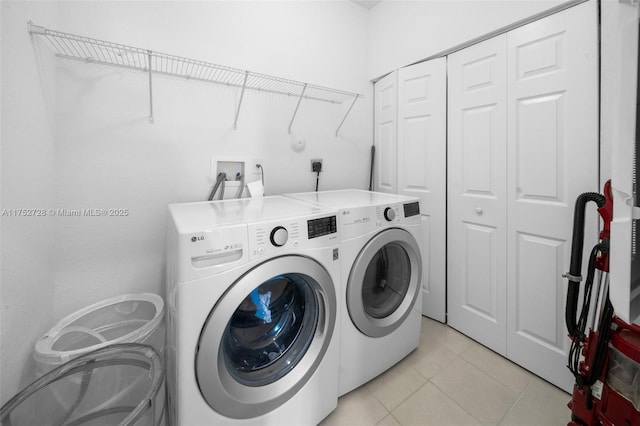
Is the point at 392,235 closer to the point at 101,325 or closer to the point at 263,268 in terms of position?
the point at 263,268

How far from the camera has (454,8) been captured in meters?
1.64

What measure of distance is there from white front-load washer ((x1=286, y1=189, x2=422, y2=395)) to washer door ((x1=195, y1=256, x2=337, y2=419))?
16cm

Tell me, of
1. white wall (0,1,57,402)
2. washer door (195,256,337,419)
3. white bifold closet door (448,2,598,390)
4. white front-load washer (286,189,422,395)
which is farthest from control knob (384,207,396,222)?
white wall (0,1,57,402)

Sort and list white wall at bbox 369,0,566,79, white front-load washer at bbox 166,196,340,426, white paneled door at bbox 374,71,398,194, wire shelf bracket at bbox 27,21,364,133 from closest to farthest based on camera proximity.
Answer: white front-load washer at bbox 166,196,340,426 < wire shelf bracket at bbox 27,21,364,133 < white wall at bbox 369,0,566,79 < white paneled door at bbox 374,71,398,194

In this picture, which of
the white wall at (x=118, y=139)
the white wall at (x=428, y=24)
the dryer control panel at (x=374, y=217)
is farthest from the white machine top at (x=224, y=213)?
the white wall at (x=428, y=24)

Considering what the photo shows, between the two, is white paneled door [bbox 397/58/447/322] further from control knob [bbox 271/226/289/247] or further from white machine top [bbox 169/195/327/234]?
control knob [bbox 271/226/289/247]

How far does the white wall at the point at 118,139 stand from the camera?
2.96 ft

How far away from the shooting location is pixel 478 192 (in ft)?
5.46

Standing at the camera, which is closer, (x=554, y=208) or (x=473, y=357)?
(x=554, y=208)

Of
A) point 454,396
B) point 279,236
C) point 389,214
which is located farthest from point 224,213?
point 454,396

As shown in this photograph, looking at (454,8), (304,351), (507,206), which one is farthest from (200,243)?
(454,8)

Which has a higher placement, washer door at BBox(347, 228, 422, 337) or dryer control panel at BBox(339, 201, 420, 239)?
dryer control panel at BBox(339, 201, 420, 239)

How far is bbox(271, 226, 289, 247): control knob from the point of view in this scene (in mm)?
936

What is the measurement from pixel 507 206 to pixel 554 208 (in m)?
0.22
